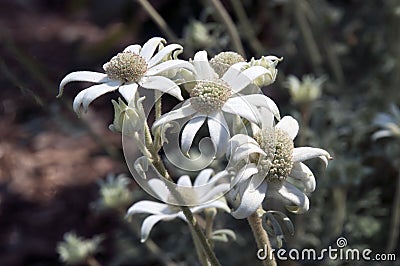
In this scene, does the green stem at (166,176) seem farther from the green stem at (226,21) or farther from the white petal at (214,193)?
the green stem at (226,21)

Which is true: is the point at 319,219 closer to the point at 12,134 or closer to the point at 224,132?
the point at 224,132

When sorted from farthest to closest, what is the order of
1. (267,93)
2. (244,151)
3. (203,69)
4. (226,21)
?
(267,93), (226,21), (203,69), (244,151)

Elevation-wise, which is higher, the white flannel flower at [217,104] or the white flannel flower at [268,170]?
the white flannel flower at [217,104]

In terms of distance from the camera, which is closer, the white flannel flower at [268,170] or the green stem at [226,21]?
the white flannel flower at [268,170]

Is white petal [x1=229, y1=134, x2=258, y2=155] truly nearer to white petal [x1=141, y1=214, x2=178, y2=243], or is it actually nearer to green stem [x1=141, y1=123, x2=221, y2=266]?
green stem [x1=141, y1=123, x2=221, y2=266]

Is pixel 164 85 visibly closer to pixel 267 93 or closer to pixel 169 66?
pixel 169 66

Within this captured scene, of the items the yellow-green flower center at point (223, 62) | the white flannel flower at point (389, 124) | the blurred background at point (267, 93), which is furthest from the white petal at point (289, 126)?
the white flannel flower at point (389, 124)

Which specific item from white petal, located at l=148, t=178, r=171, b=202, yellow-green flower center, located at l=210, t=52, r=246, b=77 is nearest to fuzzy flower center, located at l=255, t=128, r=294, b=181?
yellow-green flower center, located at l=210, t=52, r=246, b=77

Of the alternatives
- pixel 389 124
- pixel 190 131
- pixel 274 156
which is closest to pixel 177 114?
pixel 190 131
